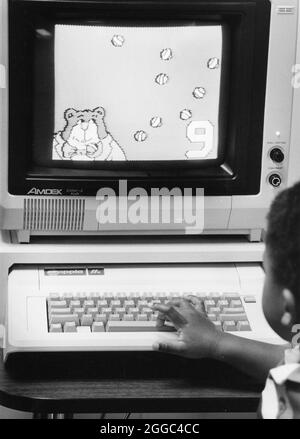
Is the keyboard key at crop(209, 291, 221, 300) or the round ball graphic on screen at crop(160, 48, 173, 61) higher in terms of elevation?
the round ball graphic on screen at crop(160, 48, 173, 61)

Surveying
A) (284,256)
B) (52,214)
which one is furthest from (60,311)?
(284,256)

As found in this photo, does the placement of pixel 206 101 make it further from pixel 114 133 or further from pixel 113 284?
pixel 113 284

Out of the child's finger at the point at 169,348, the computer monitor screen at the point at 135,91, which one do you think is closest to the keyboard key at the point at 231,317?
the child's finger at the point at 169,348

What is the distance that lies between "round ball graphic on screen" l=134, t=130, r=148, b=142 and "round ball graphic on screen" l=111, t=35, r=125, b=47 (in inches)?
6.5

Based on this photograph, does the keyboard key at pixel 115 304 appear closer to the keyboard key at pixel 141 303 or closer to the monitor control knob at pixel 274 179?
the keyboard key at pixel 141 303

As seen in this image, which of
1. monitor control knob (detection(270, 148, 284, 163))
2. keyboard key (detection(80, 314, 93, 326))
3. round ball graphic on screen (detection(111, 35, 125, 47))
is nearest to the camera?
keyboard key (detection(80, 314, 93, 326))

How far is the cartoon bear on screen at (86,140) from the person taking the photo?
162 centimetres

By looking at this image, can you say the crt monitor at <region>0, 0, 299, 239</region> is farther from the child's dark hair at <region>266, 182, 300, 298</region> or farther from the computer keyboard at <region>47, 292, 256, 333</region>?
the child's dark hair at <region>266, 182, 300, 298</region>

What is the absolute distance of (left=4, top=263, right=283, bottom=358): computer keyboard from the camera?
4.77 feet

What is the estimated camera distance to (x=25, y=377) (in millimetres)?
1445

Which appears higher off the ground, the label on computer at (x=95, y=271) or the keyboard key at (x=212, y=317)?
the label on computer at (x=95, y=271)

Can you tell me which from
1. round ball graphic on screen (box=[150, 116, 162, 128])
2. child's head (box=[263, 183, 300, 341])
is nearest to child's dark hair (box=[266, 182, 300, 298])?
child's head (box=[263, 183, 300, 341])

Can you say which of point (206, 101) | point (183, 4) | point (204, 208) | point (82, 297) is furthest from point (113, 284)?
point (183, 4)

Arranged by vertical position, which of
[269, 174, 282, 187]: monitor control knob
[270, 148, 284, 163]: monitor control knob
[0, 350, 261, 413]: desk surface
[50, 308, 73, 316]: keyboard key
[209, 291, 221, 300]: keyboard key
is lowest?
[0, 350, 261, 413]: desk surface
